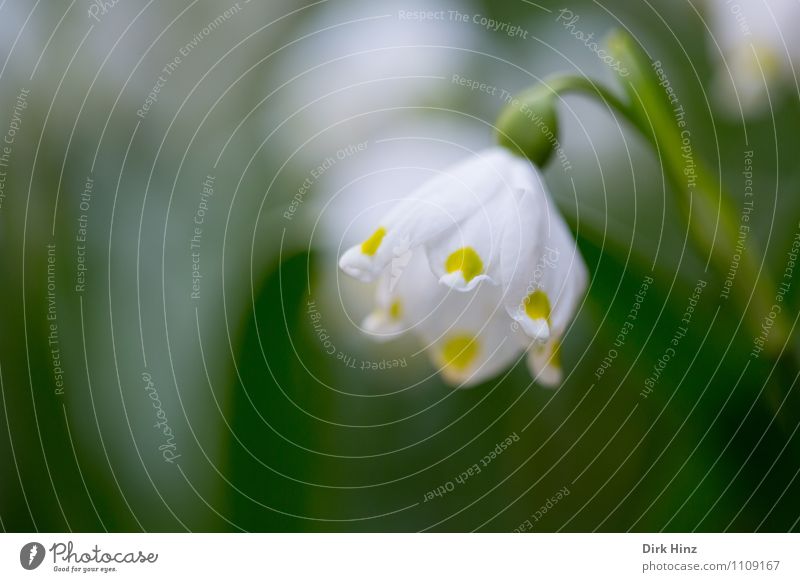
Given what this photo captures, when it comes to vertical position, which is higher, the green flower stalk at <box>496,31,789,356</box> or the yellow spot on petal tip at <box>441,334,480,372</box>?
the green flower stalk at <box>496,31,789,356</box>

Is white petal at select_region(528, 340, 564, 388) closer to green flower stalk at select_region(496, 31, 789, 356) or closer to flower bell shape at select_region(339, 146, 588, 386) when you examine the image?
flower bell shape at select_region(339, 146, 588, 386)

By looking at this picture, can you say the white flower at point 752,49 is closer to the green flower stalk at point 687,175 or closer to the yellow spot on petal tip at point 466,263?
the green flower stalk at point 687,175

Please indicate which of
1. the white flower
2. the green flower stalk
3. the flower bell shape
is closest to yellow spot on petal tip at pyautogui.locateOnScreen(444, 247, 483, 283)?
the flower bell shape

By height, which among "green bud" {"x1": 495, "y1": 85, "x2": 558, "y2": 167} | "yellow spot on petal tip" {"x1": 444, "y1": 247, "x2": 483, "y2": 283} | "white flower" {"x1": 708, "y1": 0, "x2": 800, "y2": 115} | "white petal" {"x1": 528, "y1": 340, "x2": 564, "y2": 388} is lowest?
"white petal" {"x1": 528, "y1": 340, "x2": 564, "y2": 388}

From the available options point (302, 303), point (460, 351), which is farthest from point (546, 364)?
point (302, 303)
